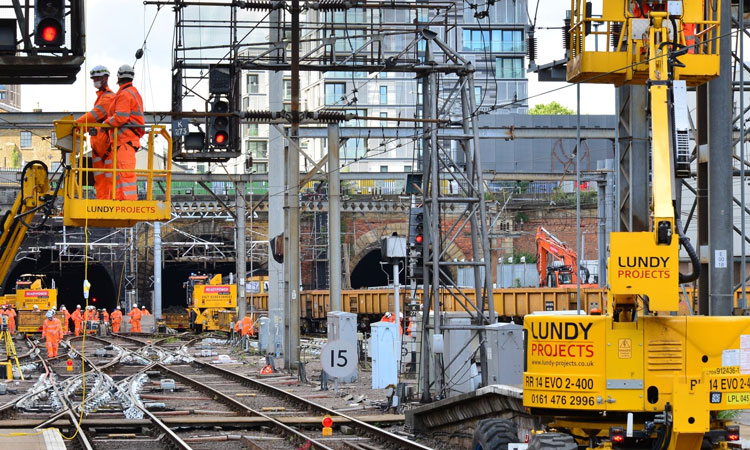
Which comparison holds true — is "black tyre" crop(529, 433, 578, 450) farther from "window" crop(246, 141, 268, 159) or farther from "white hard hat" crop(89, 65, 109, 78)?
"window" crop(246, 141, 268, 159)

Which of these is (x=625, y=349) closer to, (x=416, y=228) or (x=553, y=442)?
(x=553, y=442)

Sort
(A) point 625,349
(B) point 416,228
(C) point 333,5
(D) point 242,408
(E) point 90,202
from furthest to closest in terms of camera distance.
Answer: (B) point 416,228 < (C) point 333,5 < (D) point 242,408 < (E) point 90,202 < (A) point 625,349

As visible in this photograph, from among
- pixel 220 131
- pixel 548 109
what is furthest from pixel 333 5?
pixel 548 109

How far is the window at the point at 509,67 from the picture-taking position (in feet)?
332

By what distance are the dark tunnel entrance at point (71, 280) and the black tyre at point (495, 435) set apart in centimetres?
6656

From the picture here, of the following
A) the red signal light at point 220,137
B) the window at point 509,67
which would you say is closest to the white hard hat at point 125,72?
the red signal light at point 220,137

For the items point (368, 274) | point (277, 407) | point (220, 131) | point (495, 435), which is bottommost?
point (277, 407)

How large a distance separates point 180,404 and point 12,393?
5.01 meters

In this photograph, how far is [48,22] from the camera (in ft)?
37.1

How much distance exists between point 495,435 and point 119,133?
557cm

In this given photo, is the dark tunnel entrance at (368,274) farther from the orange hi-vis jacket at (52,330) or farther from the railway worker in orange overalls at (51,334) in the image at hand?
the orange hi-vis jacket at (52,330)

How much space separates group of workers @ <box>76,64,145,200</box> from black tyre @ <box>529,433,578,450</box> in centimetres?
558

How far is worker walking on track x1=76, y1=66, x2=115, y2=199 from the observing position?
1424cm

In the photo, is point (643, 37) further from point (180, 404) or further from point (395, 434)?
point (180, 404)
